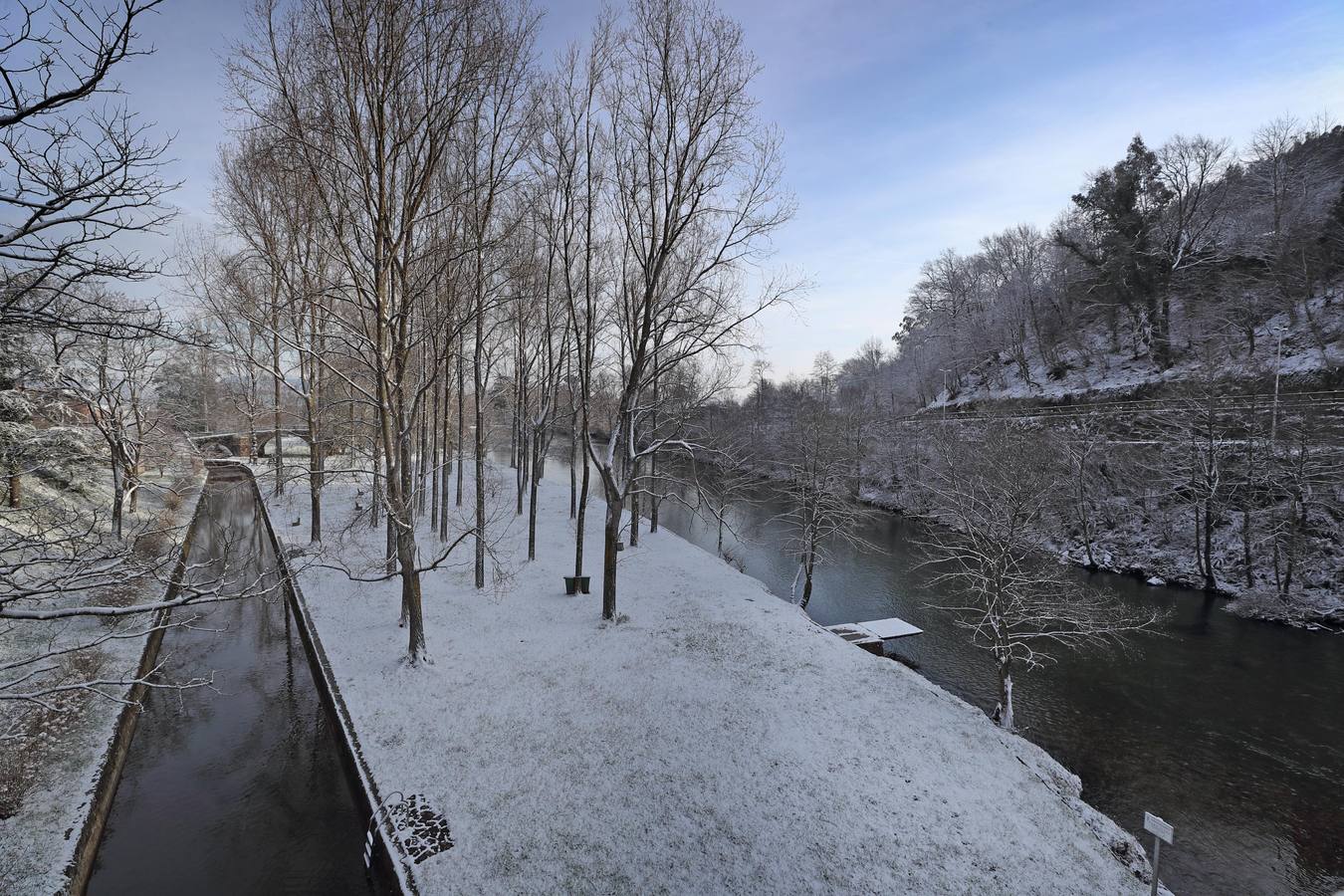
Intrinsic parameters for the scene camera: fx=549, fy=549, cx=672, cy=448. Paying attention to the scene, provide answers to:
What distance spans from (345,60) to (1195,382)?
28143 mm

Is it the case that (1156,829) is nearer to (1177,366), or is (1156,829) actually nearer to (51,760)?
(51,760)

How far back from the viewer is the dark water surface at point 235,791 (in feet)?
22.0

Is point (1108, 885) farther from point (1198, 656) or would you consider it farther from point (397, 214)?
point (397, 214)

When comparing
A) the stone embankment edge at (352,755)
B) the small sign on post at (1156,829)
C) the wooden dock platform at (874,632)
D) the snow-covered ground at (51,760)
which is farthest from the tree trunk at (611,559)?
the small sign on post at (1156,829)

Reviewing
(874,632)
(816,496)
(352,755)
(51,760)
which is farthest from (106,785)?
(816,496)

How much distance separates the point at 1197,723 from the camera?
1138cm

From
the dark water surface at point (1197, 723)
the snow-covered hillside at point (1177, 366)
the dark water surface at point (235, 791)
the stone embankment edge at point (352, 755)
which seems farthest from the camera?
the snow-covered hillside at point (1177, 366)

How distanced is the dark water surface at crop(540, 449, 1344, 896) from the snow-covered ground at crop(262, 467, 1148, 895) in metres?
2.46

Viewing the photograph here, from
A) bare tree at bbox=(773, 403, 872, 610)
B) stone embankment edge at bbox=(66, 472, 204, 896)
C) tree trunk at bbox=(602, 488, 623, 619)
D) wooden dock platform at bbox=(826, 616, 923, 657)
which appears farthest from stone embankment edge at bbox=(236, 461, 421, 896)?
bare tree at bbox=(773, 403, 872, 610)

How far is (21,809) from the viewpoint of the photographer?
6617 millimetres

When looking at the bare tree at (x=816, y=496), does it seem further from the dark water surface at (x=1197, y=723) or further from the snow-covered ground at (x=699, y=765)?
the snow-covered ground at (x=699, y=765)

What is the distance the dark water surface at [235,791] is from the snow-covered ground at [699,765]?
998 millimetres

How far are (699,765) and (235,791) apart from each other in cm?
693

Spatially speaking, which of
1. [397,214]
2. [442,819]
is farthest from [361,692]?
[397,214]
